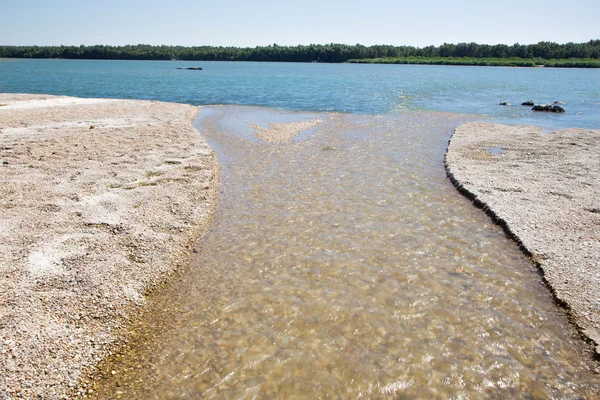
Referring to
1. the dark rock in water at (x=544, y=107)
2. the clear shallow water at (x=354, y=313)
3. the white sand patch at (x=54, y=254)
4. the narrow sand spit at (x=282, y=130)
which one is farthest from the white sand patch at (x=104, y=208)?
the dark rock in water at (x=544, y=107)

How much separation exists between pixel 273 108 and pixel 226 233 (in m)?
27.4

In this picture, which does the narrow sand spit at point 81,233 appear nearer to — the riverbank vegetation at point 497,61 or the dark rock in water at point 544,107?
the dark rock in water at point 544,107

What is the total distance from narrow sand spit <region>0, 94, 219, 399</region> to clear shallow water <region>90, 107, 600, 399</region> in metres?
0.71

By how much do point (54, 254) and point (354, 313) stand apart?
259 inches

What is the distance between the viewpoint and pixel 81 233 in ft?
30.3

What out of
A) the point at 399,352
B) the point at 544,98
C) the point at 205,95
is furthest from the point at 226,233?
the point at 544,98

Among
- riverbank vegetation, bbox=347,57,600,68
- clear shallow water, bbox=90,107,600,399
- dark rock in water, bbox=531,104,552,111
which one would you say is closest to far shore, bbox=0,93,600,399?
clear shallow water, bbox=90,107,600,399

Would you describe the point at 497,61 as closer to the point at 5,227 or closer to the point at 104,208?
the point at 104,208

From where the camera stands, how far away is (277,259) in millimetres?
9125

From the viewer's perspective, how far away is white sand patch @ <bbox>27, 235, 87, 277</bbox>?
773 cm

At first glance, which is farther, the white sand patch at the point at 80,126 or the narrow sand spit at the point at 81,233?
the white sand patch at the point at 80,126

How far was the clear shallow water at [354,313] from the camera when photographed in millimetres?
5738

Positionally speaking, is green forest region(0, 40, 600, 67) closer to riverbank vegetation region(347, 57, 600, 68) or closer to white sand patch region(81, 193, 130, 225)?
riverbank vegetation region(347, 57, 600, 68)

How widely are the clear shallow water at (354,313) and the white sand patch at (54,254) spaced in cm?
235
